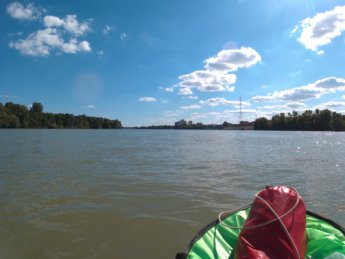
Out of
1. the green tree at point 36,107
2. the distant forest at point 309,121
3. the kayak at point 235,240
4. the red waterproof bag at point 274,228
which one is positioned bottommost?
the kayak at point 235,240

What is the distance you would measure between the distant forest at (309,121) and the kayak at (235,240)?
149905 millimetres

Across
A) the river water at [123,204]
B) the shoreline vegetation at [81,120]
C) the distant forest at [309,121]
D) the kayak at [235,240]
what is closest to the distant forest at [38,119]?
the shoreline vegetation at [81,120]

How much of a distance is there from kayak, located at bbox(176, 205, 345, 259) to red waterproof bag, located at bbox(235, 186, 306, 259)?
1.11 ft

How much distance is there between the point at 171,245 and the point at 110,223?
6.38 feet

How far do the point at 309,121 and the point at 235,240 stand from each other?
515 feet

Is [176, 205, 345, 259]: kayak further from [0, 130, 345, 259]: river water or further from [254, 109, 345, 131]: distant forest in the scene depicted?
[254, 109, 345, 131]: distant forest

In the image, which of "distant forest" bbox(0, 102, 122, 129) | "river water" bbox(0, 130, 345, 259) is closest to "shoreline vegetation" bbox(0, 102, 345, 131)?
"distant forest" bbox(0, 102, 122, 129)

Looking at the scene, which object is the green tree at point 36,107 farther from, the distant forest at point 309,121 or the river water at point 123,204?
the river water at point 123,204

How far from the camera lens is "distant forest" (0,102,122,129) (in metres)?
126

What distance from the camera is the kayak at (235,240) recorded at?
4.04m

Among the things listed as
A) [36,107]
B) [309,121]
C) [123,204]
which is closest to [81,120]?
[36,107]

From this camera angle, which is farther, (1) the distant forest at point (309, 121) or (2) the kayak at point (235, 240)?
(1) the distant forest at point (309, 121)

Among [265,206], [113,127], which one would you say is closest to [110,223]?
[265,206]

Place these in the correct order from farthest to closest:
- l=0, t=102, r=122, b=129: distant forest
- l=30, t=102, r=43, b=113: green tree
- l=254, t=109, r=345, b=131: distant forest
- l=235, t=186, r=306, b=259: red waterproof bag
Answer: l=30, t=102, r=43, b=113: green tree < l=254, t=109, r=345, b=131: distant forest < l=0, t=102, r=122, b=129: distant forest < l=235, t=186, r=306, b=259: red waterproof bag
